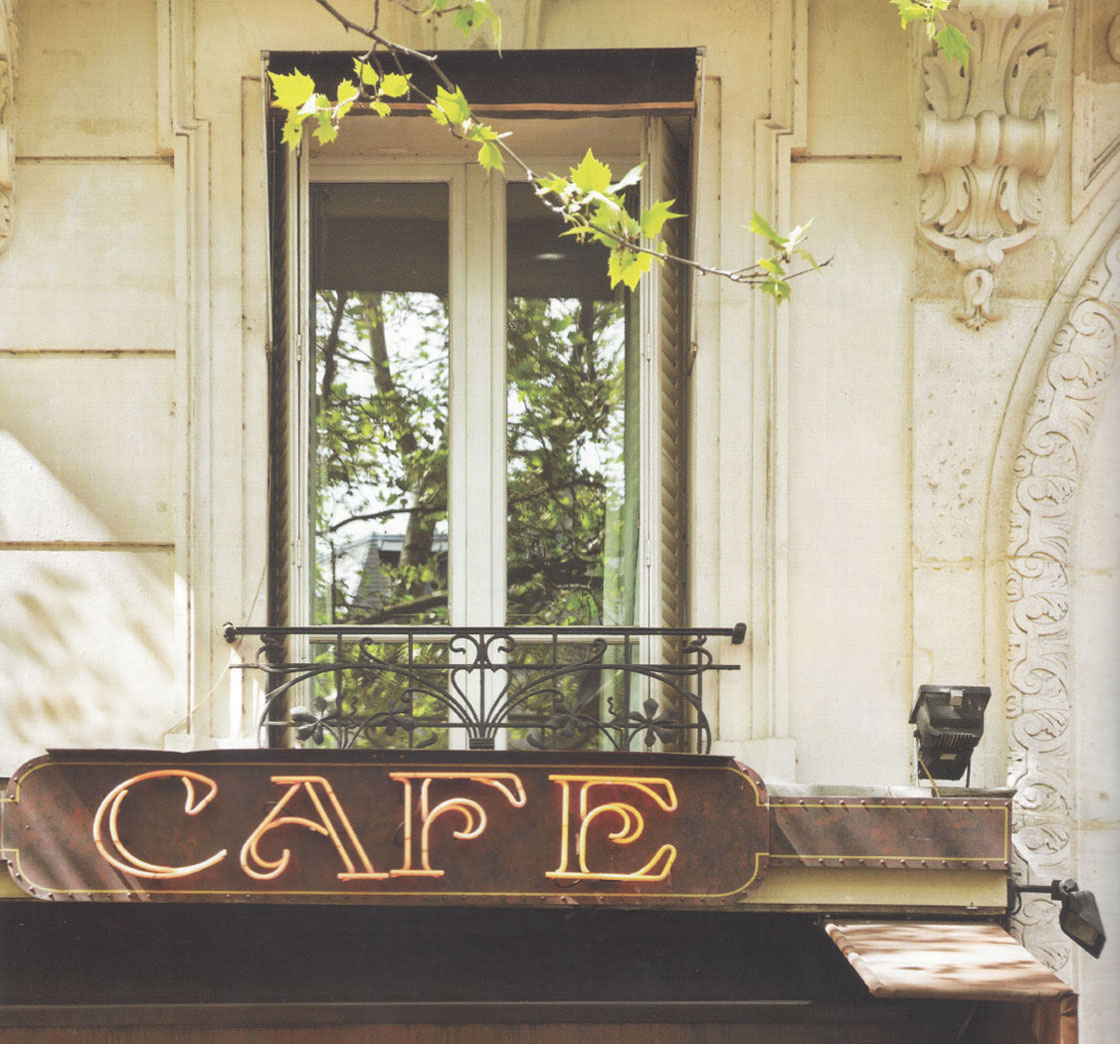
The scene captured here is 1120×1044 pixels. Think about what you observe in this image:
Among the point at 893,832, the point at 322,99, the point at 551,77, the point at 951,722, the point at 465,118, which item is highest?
the point at 551,77

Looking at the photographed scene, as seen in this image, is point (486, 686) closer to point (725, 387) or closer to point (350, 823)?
point (350, 823)

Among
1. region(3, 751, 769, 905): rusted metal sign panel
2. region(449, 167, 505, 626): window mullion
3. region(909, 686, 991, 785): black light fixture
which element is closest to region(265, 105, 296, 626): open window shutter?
region(449, 167, 505, 626): window mullion

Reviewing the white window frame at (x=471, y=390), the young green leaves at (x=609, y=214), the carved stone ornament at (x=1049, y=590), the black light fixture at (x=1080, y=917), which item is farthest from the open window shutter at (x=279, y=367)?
the black light fixture at (x=1080, y=917)

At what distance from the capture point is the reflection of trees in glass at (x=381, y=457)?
5734mm

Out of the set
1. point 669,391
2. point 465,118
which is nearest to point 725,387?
point 669,391

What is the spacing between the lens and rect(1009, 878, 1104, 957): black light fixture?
4.79 metres

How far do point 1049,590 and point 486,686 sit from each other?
2.34 m

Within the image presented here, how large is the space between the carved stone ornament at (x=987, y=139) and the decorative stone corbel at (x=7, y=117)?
3.79 meters

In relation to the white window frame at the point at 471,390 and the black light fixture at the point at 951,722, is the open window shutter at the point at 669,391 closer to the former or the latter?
the white window frame at the point at 471,390

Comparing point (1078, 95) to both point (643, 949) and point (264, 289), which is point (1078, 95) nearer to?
point (264, 289)

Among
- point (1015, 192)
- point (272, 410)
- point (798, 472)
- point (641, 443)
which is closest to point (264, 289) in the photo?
point (272, 410)

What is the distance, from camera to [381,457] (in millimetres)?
5789

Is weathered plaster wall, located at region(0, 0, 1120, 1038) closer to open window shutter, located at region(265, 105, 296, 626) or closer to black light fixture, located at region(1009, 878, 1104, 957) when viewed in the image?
open window shutter, located at region(265, 105, 296, 626)

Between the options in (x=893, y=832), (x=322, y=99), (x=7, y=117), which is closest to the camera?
(x=322, y=99)
